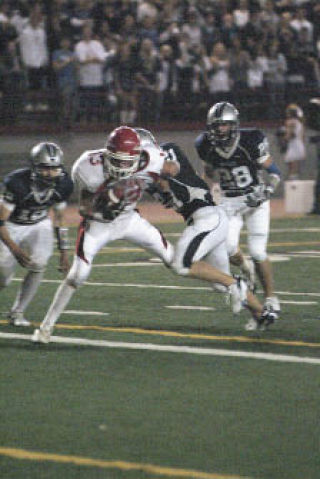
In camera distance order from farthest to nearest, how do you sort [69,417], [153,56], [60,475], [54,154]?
[153,56], [54,154], [69,417], [60,475]

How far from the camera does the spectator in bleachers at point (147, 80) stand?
21.8 m

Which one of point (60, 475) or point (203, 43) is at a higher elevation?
point (60, 475)

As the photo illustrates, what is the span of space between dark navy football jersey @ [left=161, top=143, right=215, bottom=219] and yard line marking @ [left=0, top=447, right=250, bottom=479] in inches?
142

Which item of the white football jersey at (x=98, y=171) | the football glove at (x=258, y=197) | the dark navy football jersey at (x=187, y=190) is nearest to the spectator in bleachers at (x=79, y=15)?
the football glove at (x=258, y=197)

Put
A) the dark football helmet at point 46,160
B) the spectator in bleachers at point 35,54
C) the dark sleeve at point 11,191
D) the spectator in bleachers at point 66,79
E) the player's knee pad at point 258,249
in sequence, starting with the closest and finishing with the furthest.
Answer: the dark football helmet at point 46,160, the dark sleeve at point 11,191, the player's knee pad at point 258,249, the spectator in bleachers at point 35,54, the spectator in bleachers at point 66,79

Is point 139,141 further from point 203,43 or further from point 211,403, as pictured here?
point 203,43

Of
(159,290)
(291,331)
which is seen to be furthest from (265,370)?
(159,290)

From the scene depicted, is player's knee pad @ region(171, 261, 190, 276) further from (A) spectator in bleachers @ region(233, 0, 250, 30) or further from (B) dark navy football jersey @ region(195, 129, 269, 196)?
(A) spectator in bleachers @ region(233, 0, 250, 30)

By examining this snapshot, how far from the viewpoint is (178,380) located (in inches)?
287

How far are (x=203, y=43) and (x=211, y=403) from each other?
16976mm

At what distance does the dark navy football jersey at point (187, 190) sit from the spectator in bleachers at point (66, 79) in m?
11.9

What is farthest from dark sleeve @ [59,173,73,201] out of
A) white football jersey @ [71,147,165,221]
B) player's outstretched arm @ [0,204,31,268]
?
white football jersey @ [71,147,165,221]

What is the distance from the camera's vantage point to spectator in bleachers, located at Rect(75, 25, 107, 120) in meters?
21.1

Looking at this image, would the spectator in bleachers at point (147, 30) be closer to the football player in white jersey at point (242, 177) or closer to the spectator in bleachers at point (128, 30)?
the spectator in bleachers at point (128, 30)
